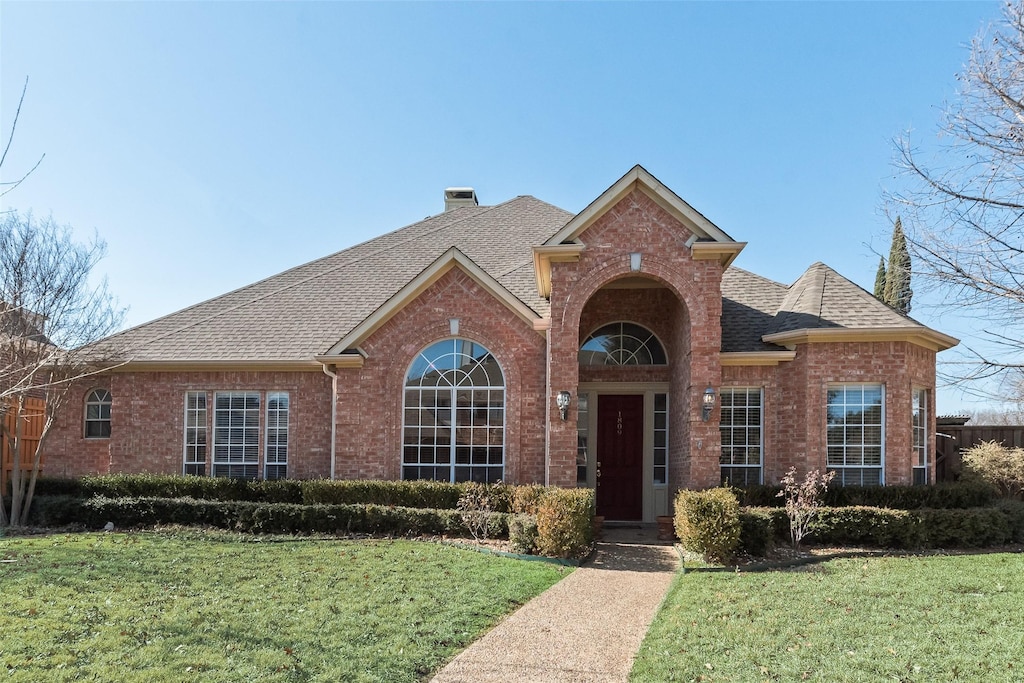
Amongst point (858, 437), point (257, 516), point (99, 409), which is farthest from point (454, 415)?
point (99, 409)

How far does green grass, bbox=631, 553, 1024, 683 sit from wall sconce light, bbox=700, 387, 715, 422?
340 centimetres

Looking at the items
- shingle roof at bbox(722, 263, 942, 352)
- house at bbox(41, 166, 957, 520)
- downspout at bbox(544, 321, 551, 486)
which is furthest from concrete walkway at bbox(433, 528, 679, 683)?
shingle roof at bbox(722, 263, 942, 352)

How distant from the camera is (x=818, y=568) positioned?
10.0m

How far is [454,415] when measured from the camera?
14.1 meters

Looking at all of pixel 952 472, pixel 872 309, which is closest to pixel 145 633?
pixel 872 309

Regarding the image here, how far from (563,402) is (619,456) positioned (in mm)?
3176

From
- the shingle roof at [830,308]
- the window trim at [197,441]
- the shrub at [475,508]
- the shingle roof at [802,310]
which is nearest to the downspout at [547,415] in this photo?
the shrub at [475,508]

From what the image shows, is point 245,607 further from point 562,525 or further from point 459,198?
point 459,198

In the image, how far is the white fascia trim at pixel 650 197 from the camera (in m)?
12.7

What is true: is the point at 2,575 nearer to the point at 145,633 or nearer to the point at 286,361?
the point at 145,633

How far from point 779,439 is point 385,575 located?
27.6ft

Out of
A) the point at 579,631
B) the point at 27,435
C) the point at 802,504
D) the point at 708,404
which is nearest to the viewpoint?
the point at 579,631

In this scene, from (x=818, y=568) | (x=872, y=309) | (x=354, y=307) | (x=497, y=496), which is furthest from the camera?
Answer: (x=354, y=307)

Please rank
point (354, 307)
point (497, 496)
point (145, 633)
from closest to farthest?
point (145, 633), point (497, 496), point (354, 307)
